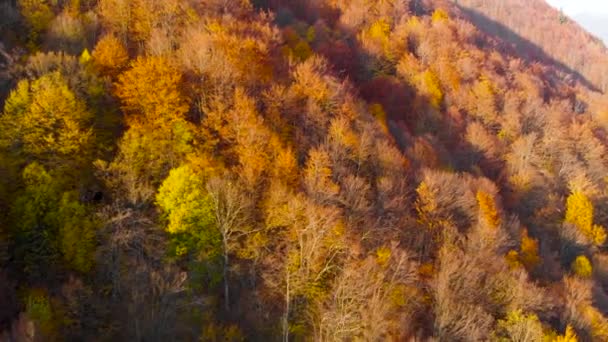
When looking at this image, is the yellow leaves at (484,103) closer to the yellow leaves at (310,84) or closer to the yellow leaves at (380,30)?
the yellow leaves at (380,30)

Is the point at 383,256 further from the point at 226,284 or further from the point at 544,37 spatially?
the point at 544,37

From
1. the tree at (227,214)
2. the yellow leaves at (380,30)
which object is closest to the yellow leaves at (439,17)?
the yellow leaves at (380,30)

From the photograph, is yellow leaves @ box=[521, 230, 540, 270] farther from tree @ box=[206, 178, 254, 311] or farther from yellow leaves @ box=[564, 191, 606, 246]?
tree @ box=[206, 178, 254, 311]

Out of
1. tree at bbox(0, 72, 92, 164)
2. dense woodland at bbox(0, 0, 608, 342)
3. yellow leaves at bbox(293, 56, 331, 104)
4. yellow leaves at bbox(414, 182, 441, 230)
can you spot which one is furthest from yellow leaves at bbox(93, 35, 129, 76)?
yellow leaves at bbox(414, 182, 441, 230)

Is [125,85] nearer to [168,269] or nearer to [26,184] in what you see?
[26,184]

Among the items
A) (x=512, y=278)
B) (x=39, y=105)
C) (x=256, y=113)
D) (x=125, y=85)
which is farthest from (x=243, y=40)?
(x=512, y=278)

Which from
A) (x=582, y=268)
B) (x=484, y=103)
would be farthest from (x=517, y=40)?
(x=582, y=268)
